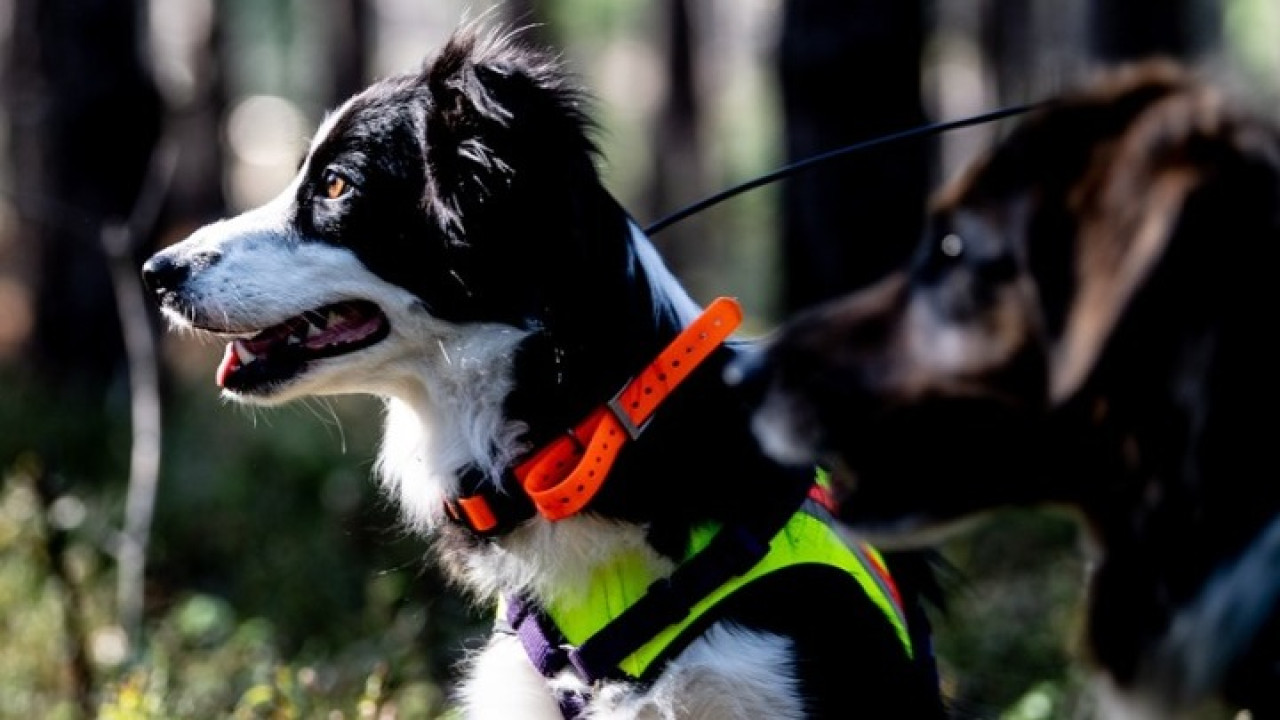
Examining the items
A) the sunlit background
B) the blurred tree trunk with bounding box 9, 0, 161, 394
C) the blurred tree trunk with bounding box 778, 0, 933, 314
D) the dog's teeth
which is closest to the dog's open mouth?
the dog's teeth

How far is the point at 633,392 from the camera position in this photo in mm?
3469

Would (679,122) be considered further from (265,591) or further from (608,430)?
(608,430)

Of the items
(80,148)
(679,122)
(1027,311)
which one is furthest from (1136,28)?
(679,122)

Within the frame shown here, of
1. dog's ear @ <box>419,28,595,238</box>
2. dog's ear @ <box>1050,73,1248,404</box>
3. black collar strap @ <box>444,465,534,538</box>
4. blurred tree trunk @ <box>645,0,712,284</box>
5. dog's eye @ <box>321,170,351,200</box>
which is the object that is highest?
dog's ear @ <box>1050,73,1248,404</box>

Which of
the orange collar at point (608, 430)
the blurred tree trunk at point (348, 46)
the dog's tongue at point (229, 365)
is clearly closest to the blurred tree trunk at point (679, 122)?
the blurred tree trunk at point (348, 46)

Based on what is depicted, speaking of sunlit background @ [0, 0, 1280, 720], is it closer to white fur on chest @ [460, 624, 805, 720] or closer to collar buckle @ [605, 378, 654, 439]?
collar buckle @ [605, 378, 654, 439]

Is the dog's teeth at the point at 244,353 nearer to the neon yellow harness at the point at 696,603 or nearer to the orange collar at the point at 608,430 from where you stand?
the orange collar at the point at 608,430

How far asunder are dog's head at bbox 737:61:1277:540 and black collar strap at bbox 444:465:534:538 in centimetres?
63

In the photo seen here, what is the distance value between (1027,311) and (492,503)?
1.39m

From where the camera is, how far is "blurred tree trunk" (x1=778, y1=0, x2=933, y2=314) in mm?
7637

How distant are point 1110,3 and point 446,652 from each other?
6340 millimetres

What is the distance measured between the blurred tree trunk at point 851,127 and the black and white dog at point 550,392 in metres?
4.10

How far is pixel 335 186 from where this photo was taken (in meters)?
3.73

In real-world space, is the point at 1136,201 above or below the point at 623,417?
above
